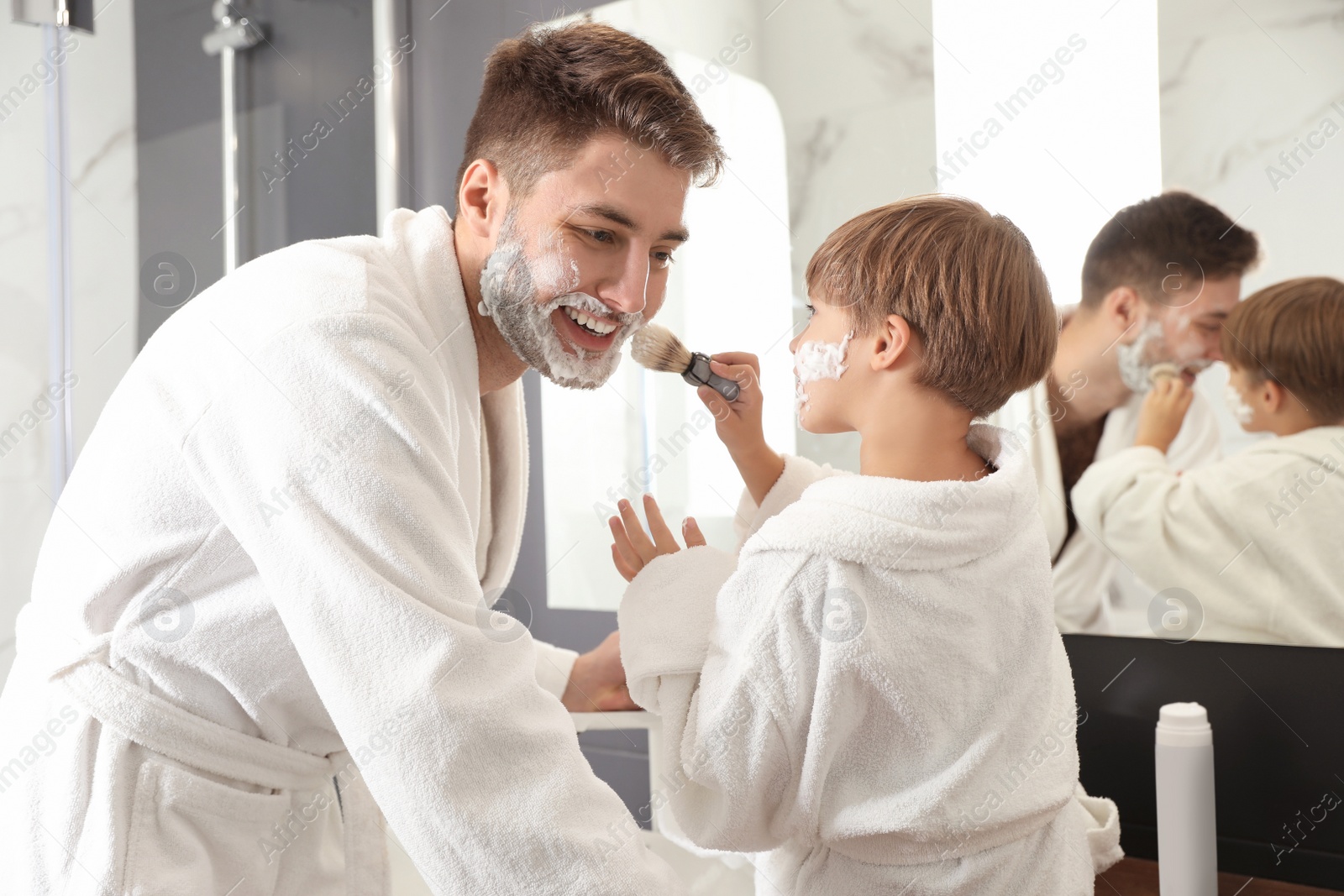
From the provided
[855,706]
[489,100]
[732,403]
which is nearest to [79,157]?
[489,100]

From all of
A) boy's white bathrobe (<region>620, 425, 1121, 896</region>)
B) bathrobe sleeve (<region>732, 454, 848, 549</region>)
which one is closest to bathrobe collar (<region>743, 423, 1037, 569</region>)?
boy's white bathrobe (<region>620, 425, 1121, 896</region>)

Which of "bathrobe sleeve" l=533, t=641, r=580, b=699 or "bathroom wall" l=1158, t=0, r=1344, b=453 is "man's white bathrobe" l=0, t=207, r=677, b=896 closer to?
"bathrobe sleeve" l=533, t=641, r=580, b=699

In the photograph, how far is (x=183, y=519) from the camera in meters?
0.79

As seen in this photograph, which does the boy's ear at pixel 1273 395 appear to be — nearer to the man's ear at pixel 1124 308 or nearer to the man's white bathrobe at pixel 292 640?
the man's ear at pixel 1124 308

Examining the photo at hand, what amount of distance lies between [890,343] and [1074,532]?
1.56ft

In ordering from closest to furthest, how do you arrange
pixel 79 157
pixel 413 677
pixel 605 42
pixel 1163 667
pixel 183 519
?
pixel 413 677 → pixel 183 519 → pixel 605 42 → pixel 1163 667 → pixel 79 157

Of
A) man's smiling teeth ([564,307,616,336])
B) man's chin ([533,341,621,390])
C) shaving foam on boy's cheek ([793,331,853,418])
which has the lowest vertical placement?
man's chin ([533,341,621,390])

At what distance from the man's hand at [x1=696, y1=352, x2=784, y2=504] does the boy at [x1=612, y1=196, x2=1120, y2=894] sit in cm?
15

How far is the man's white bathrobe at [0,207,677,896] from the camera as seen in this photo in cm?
63

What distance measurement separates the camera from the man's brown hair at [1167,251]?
1124 millimetres

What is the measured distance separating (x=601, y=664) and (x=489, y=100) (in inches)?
25.9

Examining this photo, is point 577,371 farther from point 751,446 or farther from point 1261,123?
point 1261,123

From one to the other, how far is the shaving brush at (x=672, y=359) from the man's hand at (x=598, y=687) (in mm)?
347

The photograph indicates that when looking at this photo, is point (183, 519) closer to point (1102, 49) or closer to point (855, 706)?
point (855, 706)
